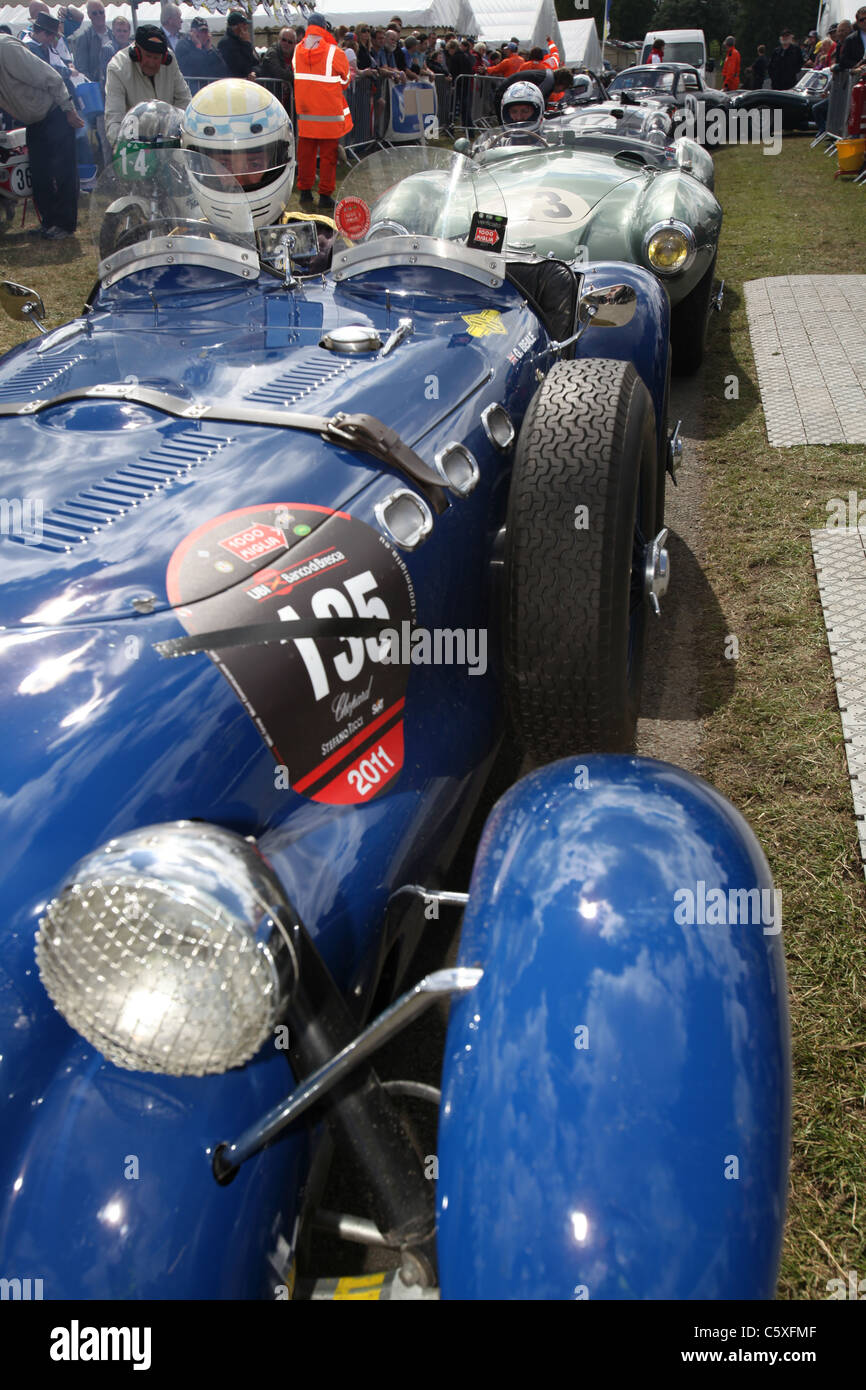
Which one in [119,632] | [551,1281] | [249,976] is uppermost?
[119,632]

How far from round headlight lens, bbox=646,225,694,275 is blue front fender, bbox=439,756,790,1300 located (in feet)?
16.9

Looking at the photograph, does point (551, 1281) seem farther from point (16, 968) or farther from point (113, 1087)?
point (16, 968)

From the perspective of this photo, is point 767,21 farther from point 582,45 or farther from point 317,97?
point 317,97

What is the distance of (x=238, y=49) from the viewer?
459 inches

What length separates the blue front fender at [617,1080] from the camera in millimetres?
1199

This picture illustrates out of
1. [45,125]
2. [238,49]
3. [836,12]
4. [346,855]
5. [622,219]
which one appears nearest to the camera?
[346,855]

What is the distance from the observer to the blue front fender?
47.2 inches

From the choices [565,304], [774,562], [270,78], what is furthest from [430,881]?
[270,78]

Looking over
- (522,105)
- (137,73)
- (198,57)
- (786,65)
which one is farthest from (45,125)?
(786,65)

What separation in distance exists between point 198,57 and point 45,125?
448 cm

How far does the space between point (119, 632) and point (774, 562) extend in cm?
342

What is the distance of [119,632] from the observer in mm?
1711

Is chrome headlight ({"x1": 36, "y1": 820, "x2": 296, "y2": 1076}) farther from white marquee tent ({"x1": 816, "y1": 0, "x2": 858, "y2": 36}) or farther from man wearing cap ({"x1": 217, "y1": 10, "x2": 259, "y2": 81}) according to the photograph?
white marquee tent ({"x1": 816, "y1": 0, "x2": 858, "y2": 36})
